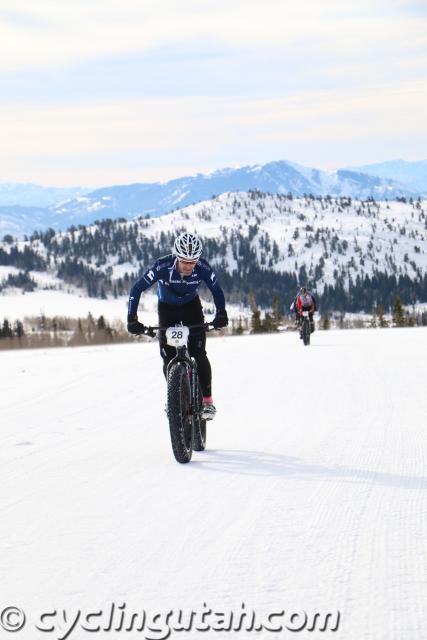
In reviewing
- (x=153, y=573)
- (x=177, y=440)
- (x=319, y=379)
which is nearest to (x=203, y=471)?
(x=177, y=440)

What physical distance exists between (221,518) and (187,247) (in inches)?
129

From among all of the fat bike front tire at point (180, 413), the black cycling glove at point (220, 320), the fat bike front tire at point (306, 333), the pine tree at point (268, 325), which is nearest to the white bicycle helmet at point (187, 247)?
the black cycling glove at point (220, 320)

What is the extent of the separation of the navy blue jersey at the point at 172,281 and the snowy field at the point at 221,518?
61.9 inches

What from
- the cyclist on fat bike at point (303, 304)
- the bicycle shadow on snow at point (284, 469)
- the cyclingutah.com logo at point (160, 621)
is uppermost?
the cyclist on fat bike at point (303, 304)

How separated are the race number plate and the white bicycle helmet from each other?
0.72 m

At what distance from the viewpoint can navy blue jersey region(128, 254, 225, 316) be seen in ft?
26.5

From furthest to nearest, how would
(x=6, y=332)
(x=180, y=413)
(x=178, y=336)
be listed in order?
(x=6, y=332) → (x=178, y=336) → (x=180, y=413)

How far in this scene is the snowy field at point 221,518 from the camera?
364cm

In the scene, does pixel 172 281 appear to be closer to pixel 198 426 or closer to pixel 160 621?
pixel 198 426

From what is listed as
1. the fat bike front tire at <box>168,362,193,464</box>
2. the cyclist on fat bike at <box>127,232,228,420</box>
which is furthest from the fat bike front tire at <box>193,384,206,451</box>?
the fat bike front tire at <box>168,362,193,464</box>

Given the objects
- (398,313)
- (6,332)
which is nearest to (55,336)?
(6,332)

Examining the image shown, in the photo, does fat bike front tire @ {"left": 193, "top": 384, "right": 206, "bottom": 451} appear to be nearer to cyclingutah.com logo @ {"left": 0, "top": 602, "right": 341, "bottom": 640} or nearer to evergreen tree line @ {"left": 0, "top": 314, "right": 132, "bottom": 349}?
cyclingutah.com logo @ {"left": 0, "top": 602, "right": 341, "bottom": 640}

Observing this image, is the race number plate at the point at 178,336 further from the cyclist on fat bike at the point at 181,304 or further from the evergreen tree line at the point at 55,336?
the evergreen tree line at the point at 55,336

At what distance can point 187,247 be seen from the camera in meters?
7.79
